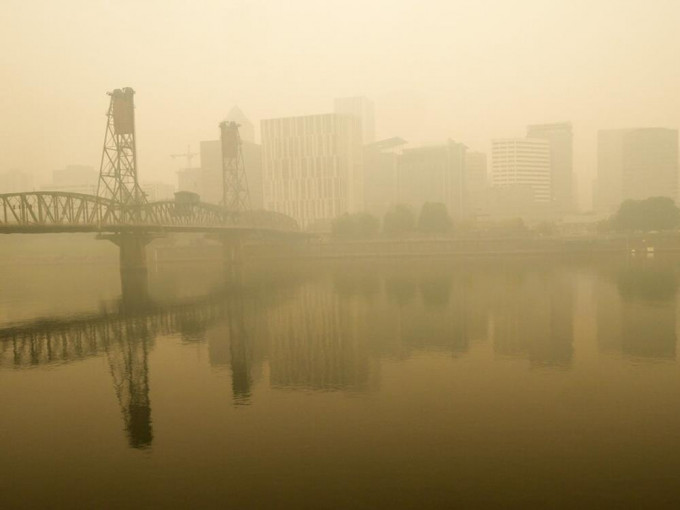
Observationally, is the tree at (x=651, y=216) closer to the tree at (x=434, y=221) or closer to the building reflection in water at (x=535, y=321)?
the tree at (x=434, y=221)

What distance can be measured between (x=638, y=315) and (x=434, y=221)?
9445cm

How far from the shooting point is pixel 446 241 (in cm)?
11412

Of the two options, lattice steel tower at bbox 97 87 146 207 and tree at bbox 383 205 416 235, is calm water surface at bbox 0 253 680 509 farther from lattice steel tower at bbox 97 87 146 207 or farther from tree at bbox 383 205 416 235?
tree at bbox 383 205 416 235

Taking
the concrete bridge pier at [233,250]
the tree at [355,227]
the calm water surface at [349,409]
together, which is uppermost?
the tree at [355,227]

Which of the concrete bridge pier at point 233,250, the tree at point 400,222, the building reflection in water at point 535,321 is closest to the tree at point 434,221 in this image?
the tree at point 400,222

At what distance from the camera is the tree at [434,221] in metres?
130

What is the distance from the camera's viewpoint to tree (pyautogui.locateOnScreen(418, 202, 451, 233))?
425ft

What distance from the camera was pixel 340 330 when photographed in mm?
33406

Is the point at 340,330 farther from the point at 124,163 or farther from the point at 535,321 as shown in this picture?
the point at 124,163

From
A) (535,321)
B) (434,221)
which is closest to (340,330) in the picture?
(535,321)

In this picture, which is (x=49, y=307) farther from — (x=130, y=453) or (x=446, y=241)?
(x=446, y=241)

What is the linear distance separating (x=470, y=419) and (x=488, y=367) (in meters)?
6.67

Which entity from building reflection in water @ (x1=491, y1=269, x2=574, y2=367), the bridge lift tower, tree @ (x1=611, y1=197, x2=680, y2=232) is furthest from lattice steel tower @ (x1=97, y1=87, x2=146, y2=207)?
tree @ (x1=611, y1=197, x2=680, y2=232)

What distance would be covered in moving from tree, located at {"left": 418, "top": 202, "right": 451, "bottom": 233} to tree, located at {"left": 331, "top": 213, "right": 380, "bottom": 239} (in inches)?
445
